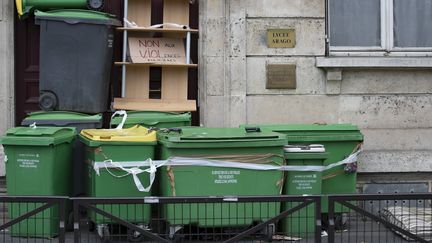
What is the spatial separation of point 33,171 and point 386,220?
339 cm

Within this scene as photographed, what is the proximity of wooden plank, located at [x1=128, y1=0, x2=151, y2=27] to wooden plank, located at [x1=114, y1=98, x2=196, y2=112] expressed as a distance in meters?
0.96

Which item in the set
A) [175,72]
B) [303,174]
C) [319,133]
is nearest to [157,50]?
[175,72]

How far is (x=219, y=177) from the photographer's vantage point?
5.99 metres

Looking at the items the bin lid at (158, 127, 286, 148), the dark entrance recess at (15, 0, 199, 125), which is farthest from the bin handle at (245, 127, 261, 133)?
the dark entrance recess at (15, 0, 199, 125)

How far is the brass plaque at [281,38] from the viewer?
7.88 m

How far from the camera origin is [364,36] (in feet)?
27.0

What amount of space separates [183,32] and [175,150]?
7.70 ft

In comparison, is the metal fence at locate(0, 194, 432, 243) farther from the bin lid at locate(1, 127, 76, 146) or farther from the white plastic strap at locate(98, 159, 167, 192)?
the bin lid at locate(1, 127, 76, 146)

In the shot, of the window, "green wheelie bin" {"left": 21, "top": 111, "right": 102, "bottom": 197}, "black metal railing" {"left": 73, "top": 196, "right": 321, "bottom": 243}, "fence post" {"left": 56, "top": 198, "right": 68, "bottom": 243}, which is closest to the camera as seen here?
"fence post" {"left": 56, "top": 198, "right": 68, "bottom": 243}

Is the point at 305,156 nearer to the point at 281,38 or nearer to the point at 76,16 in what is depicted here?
the point at 281,38

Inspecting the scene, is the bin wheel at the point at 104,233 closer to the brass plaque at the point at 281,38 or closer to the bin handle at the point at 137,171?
the bin handle at the point at 137,171

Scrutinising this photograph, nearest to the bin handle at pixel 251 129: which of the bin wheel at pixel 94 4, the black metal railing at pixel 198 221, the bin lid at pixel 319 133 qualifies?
the bin lid at pixel 319 133

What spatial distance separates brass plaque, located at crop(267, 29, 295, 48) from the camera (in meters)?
7.88

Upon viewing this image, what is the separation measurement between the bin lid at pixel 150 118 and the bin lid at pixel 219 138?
0.73m
